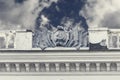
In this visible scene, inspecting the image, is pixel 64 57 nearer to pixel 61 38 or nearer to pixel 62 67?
pixel 62 67

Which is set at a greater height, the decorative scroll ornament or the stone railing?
the decorative scroll ornament

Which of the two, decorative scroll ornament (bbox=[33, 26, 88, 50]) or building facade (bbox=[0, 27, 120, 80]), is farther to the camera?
decorative scroll ornament (bbox=[33, 26, 88, 50])

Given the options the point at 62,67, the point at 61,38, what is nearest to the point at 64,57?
the point at 62,67

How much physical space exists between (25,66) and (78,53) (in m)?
2.89

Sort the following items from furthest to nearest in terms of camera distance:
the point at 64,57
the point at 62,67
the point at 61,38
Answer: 1. the point at 61,38
2. the point at 62,67
3. the point at 64,57

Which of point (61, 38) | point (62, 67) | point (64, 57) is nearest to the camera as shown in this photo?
point (64, 57)

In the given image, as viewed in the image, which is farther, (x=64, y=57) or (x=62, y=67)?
(x=62, y=67)

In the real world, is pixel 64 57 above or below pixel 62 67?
above

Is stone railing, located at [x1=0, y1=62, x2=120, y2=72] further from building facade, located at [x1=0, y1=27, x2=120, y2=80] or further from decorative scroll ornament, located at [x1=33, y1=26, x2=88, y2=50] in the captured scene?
decorative scroll ornament, located at [x1=33, y1=26, x2=88, y2=50]

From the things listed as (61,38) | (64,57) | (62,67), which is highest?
(61,38)

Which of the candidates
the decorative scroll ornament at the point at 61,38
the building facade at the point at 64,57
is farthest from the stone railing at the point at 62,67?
the decorative scroll ornament at the point at 61,38

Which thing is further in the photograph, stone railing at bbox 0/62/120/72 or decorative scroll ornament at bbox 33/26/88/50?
decorative scroll ornament at bbox 33/26/88/50

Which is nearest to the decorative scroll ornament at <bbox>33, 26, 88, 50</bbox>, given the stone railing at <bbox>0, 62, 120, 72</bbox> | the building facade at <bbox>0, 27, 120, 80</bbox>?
the building facade at <bbox>0, 27, 120, 80</bbox>

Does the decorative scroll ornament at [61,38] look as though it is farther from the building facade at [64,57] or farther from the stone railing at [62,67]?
the stone railing at [62,67]
